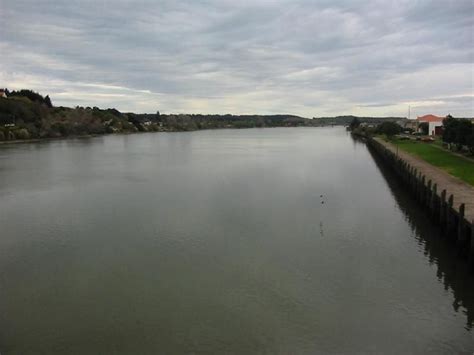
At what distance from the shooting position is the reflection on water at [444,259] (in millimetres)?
11305

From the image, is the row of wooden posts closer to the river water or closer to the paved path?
the paved path

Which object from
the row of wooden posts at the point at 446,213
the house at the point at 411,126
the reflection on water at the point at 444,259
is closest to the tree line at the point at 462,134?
the row of wooden posts at the point at 446,213

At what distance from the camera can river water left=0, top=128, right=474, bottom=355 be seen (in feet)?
31.0

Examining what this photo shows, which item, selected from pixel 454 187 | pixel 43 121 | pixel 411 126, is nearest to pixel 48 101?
pixel 43 121

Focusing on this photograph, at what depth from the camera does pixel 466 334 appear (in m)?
9.59

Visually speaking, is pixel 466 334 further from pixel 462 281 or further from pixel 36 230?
pixel 36 230

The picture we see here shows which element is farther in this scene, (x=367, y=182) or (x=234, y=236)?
(x=367, y=182)

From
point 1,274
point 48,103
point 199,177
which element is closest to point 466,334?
point 1,274

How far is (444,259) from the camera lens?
14430 mm

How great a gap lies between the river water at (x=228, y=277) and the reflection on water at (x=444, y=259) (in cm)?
6

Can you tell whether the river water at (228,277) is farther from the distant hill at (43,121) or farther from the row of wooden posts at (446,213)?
the distant hill at (43,121)

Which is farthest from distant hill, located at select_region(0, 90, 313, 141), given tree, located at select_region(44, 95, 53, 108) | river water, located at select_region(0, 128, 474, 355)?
river water, located at select_region(0, 128, 474, 355)

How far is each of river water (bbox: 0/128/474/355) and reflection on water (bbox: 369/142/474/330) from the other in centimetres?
6

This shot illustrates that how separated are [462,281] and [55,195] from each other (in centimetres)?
2164
